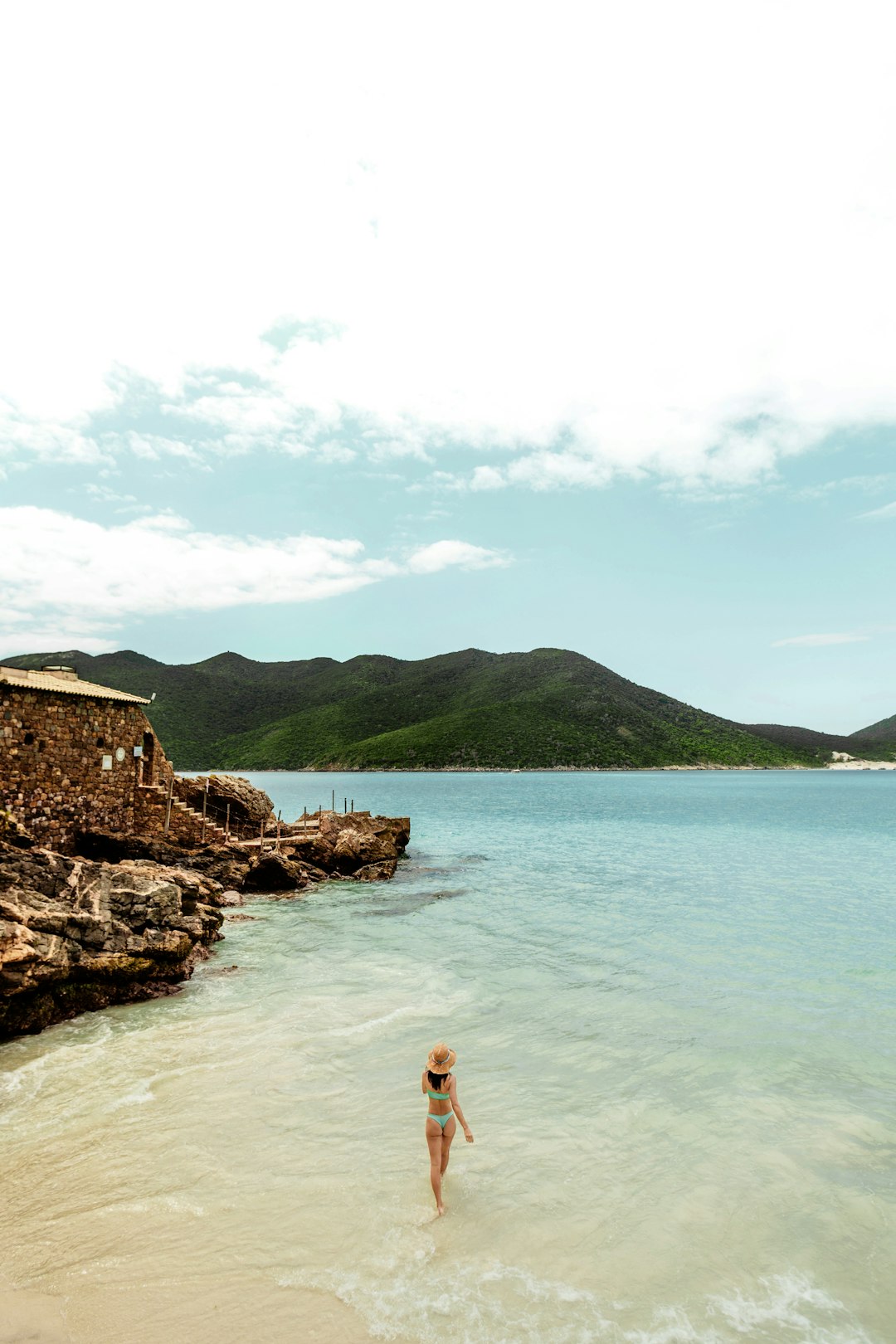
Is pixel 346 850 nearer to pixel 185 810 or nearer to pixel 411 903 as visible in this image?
pixel 411 903

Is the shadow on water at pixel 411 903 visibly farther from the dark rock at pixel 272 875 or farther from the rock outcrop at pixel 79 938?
the rock outcrop at pixel 79 938

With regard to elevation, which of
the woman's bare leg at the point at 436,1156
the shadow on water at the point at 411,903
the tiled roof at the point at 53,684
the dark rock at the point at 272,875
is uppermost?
the tiled roof at the point at 53,684

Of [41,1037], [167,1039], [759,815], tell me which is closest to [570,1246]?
[167,1039]

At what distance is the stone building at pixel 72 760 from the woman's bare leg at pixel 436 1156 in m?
18.1

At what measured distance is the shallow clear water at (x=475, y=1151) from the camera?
7258mm

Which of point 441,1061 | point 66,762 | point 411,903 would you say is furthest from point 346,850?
point 441,1061

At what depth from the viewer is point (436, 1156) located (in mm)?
8883

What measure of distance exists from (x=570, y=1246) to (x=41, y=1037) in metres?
11.2

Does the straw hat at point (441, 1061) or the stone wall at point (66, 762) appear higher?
the stone wall at point (66, 762)

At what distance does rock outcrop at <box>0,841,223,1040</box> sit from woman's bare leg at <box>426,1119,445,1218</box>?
9560 millimetres

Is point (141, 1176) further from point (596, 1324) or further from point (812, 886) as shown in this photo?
point (812, 886)

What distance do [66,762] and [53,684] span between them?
2800 millimetres

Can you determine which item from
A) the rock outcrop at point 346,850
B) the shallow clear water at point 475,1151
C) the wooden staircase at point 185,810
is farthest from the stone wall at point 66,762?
the rock outcrop at point 346,850

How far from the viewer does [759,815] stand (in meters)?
83.1
